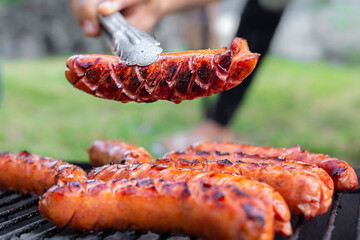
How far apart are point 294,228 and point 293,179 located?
0.28 meters

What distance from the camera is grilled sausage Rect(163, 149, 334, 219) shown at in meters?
1.96

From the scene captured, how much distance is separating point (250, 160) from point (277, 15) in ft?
10.6

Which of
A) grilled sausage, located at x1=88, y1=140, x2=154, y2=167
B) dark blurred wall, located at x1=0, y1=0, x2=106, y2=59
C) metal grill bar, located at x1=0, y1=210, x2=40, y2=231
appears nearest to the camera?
metal grill bar, located at x1=0, y1=210, x2=40, y2=231

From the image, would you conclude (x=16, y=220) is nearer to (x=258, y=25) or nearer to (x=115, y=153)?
(x=115, y=153)

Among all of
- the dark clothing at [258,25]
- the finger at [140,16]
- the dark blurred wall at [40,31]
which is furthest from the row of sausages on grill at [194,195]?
the dark blurred wall at [40,31]

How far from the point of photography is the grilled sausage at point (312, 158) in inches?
90.5

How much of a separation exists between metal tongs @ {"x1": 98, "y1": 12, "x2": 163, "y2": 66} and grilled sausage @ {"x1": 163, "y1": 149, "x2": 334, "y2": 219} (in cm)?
63

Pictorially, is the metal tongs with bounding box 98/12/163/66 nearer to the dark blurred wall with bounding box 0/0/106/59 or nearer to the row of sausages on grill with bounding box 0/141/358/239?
the row of sausages on grill with bounding box 0/141/358/239

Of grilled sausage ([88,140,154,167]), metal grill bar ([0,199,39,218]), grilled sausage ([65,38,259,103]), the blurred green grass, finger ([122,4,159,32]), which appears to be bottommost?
the blurred green grass

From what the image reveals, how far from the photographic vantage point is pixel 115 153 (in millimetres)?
2834

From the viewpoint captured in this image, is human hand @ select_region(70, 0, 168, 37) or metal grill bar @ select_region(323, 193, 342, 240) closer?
metal grill bar @ select_region(323, 193, 342, 240)

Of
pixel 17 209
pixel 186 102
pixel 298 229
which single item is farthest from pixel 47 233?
pixel 186 102

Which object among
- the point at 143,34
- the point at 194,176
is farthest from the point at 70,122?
the point at 194,176

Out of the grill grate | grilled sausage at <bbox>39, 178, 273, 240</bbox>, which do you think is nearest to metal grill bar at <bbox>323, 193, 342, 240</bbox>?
the grill grate
